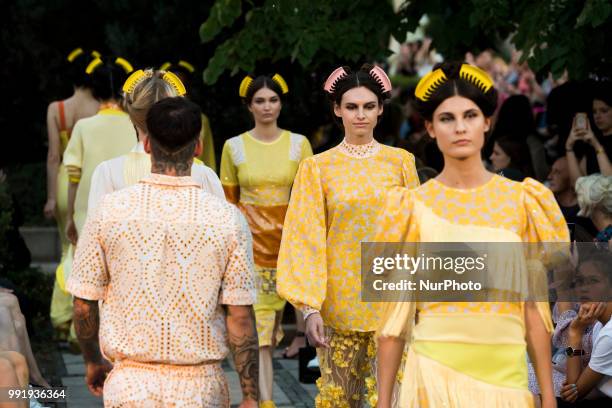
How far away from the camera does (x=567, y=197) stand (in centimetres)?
1010

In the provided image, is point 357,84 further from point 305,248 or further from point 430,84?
point 430,84

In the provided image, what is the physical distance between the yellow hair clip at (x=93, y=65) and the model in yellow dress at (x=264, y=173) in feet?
4.52

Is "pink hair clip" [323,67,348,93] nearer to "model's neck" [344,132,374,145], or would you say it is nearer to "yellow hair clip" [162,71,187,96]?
"model's neck" [344,132,374,145]

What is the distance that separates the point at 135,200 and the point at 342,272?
2202 mm

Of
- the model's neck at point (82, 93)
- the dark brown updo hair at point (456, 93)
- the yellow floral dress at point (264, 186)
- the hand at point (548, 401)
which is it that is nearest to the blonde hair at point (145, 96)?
the dark brown updo hair at point (456, 93)

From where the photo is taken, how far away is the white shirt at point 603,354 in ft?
22.5

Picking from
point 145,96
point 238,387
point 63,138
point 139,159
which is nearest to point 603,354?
point 139,159

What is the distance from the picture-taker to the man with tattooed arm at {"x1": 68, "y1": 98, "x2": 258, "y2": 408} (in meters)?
4.90

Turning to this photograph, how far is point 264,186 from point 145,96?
11.4 ft

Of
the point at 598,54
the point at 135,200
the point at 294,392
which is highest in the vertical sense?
the point at 598,54

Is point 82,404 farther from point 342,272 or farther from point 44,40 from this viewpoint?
point 44,40

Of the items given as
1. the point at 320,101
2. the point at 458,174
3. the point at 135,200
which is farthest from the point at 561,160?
the point at 135,200

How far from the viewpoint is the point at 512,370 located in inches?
201

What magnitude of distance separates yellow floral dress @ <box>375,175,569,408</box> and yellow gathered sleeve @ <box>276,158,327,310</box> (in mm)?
1582
